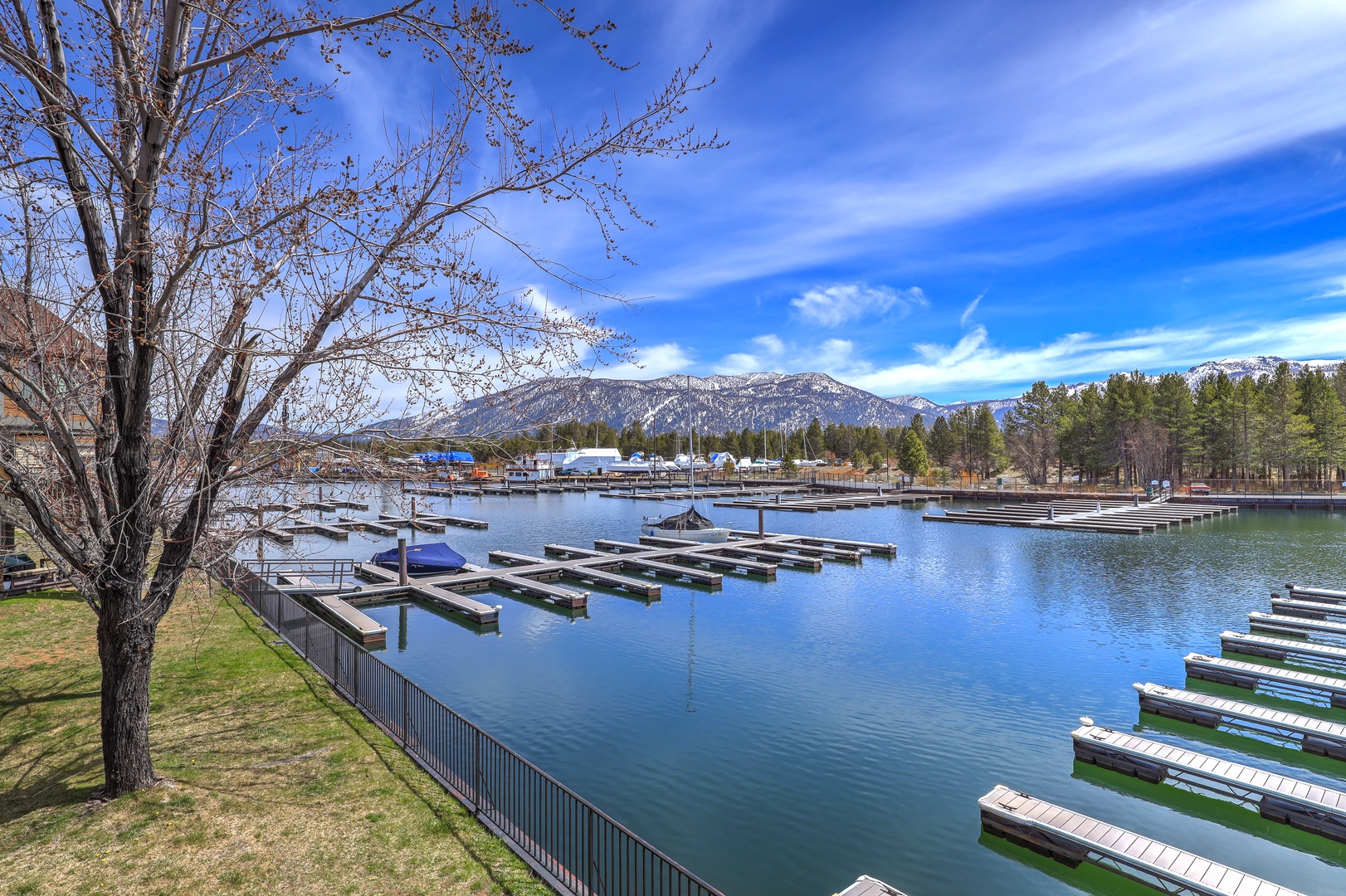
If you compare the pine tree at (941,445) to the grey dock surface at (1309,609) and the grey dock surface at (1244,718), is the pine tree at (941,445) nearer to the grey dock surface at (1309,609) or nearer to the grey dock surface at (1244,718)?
the grey dock surface at (1309,609)

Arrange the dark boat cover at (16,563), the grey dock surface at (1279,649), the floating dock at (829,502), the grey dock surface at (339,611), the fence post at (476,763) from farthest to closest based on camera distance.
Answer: the floating dock at (829,502)
the dark boat cover at (16,563)
the grey dock surface at (339,611)
the grey dock surface at (1279,649)
the fence post at (476,763)

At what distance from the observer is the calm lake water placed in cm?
1014

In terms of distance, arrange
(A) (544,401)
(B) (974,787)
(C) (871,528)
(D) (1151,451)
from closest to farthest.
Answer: (A) (544,401), (B) (974,787), (C) (871,528), (D) (1151,451)

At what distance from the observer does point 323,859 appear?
7.52 meters

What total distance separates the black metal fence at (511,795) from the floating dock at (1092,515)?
50.0m

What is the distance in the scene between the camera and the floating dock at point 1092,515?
5006cm

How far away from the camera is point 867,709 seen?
1553 centimetres

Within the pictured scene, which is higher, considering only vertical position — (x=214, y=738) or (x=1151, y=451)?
(x=1151, y=451)

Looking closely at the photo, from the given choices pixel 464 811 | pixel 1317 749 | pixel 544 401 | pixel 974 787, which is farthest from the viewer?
pixel 1317 749

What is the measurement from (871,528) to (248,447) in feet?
163

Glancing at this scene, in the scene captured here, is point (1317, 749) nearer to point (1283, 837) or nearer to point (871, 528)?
point (1283, 837)

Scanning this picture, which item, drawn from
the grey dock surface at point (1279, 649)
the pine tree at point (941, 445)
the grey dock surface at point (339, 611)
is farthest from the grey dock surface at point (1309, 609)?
the pine tree at point (941, 445)

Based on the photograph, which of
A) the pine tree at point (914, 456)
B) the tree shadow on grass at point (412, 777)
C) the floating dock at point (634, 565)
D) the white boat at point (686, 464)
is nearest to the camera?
the tree shadow on grass at point (412, 777)

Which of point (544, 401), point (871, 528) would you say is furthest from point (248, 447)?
point (871, 528)
